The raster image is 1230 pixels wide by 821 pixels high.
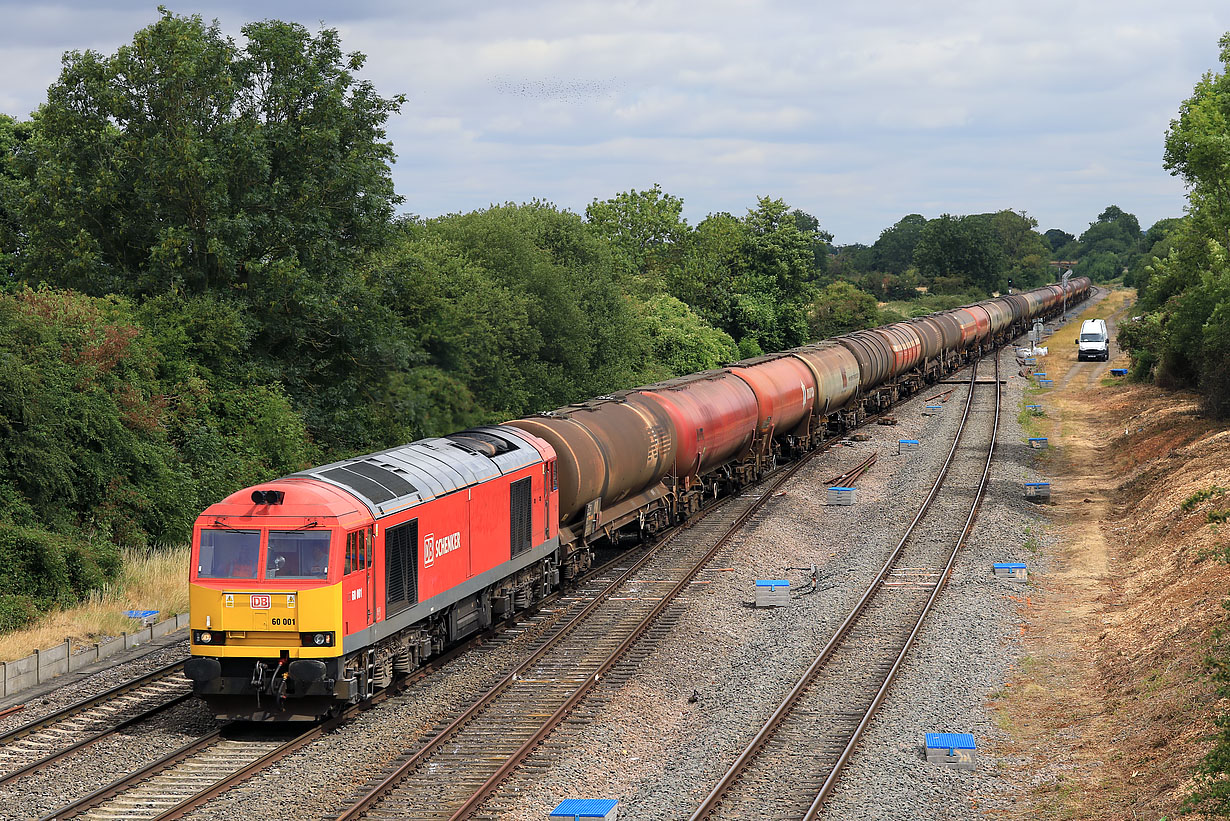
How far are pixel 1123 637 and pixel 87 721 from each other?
1794 cm

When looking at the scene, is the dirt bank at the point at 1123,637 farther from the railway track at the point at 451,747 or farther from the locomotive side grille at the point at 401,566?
the locomotive side grille at the point at 401,566

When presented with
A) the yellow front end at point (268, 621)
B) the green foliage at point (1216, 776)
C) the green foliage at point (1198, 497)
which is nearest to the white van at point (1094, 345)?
the green foliage at point (1198, 497)

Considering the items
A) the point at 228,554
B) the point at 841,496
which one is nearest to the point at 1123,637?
the point at 841,496

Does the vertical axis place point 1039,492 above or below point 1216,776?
above

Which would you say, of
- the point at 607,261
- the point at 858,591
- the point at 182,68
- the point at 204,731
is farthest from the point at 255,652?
the point at 607,261

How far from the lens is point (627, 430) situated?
93.0 ft

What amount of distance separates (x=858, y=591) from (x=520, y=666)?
9.08 m

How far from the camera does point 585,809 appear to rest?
14.0 m

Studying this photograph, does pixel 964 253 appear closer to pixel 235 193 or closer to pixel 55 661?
pixel 235 193

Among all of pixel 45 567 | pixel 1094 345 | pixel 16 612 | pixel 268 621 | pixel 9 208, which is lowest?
pixel 16 612

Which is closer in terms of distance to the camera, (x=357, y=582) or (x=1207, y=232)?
(x=357, y=582)

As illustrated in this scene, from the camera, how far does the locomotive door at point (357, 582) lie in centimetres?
1688

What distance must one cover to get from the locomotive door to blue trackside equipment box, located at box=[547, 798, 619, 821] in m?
4.43

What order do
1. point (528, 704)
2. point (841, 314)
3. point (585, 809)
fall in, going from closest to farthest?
point (585, 809) < point (528, 704) < point (841, 314)
